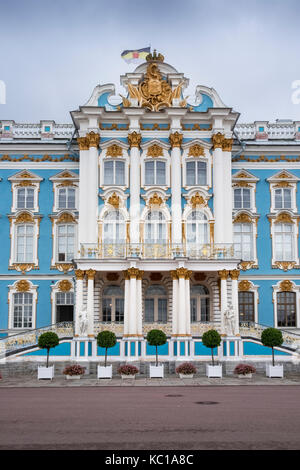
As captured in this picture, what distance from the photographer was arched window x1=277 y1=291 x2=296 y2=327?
122 ft

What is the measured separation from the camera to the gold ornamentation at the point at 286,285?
37.2 metres

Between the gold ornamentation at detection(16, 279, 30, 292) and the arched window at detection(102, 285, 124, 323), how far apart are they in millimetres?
5113

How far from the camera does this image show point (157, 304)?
36.3 metres

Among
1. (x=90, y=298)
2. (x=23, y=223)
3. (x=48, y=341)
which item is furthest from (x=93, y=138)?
(x=48, y=341)

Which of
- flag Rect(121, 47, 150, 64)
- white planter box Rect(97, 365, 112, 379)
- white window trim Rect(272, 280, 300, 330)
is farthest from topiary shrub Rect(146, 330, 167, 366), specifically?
flag Rect(121, 47, 150, 64)

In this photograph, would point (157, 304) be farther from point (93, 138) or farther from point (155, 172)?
point (93, 138)

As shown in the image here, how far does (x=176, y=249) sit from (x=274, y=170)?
9.93 m

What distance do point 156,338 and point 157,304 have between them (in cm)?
596

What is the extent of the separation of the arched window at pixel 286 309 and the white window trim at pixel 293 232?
1797 millimetres

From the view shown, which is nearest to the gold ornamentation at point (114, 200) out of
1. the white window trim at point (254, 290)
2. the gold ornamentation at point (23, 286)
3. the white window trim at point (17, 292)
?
the white window trim at point (17, 292)

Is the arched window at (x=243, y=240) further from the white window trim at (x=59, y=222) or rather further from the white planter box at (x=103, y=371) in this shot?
the white planter box at (x=103, y=371)

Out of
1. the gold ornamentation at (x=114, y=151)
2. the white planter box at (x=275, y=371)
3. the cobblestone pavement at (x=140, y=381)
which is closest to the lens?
the cobblestone pavement at (x=140, y=381)

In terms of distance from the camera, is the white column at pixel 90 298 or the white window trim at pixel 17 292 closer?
the white column at pixel 90 298

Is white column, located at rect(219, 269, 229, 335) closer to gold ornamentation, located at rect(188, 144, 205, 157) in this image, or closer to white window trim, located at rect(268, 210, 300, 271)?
white window trim, located at rect(268, 210, 300, 271)
